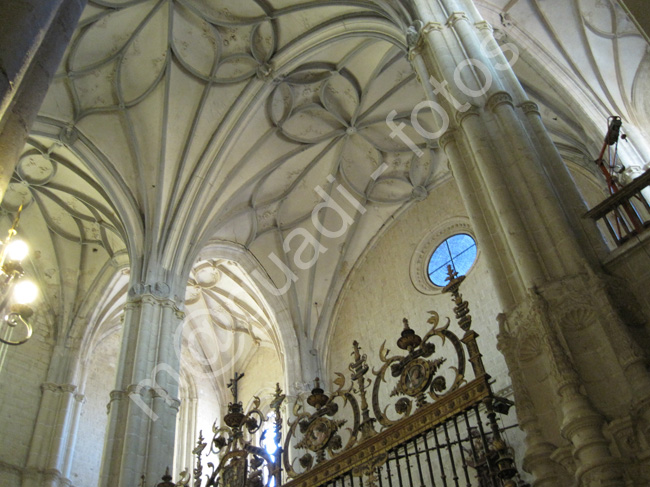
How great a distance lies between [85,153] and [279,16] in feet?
16.0

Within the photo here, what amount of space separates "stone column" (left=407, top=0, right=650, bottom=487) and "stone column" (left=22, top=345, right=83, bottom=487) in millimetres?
11333

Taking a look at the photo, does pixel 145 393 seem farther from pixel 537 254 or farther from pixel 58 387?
pixel 537 254

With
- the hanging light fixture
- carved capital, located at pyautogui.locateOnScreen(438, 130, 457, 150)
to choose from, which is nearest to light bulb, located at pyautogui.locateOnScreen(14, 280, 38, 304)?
the hanging light fixture

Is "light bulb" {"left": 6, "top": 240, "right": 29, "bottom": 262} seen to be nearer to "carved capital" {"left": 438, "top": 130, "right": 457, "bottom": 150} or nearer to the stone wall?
"carved capital" {"left": 438, "top": 130, "right": 457, "bottom": 150}

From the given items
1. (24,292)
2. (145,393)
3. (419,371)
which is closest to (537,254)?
(419,371)

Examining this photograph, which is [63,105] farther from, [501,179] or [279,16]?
[501,179]

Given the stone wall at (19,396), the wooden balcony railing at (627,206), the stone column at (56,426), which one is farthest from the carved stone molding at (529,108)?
the stone wall at (19,396)

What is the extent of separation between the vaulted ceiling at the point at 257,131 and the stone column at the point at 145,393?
2.85ft

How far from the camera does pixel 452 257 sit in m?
14.5

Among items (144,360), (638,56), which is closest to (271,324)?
(144,360)

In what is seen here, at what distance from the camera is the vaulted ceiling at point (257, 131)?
1250cm

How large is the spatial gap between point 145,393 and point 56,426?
525cm

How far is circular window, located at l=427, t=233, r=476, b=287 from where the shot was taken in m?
14.1

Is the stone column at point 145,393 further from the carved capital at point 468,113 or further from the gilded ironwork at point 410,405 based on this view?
the carved capital at point 468,113
